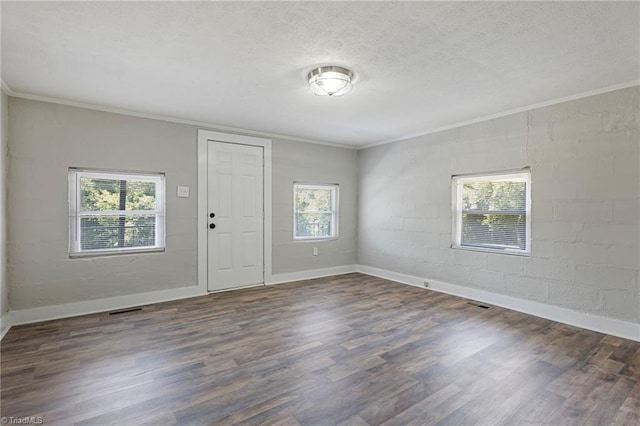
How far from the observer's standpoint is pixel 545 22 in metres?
2.04

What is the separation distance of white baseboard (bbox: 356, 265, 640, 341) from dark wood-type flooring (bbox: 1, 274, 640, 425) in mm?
146

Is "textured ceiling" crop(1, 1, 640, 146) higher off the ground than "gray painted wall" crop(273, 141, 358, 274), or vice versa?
"textured ceiling" crop(1, 1, 640, 146)

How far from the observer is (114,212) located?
153 inches

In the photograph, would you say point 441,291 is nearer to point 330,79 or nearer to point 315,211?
point 315,211

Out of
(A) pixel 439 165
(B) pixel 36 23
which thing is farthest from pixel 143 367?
(A) pixel 439 165

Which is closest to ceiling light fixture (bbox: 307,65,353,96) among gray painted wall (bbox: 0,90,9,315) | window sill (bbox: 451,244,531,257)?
window sill (bbox: 451,244,531,257)

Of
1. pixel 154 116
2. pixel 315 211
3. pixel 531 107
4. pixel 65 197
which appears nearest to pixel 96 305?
pixel 65 197

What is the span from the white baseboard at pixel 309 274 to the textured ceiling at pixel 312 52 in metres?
2.68

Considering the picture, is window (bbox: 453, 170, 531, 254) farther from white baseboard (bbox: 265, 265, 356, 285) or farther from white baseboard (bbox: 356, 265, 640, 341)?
white baseboard (bbox: 265, 265, 356, 285)

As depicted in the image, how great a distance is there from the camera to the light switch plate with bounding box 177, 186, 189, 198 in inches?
170

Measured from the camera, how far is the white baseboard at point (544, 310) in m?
3.04

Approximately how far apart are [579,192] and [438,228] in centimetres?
176

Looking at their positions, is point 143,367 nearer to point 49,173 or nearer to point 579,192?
point 49,173

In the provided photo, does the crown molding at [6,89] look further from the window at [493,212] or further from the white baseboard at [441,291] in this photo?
the window at [493,212]
